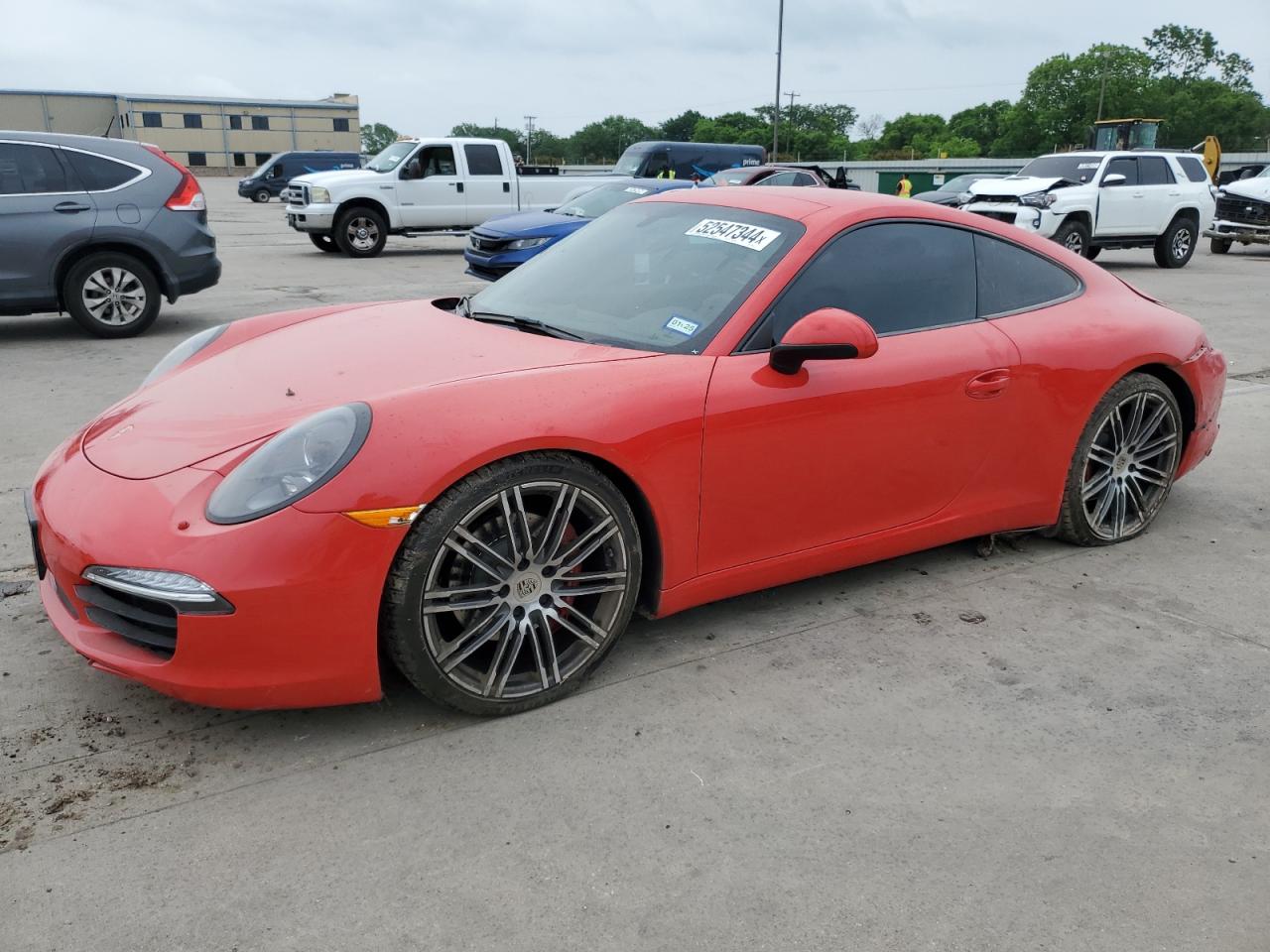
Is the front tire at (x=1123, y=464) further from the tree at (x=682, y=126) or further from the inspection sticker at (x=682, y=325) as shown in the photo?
the tree at (x=682, y=126)

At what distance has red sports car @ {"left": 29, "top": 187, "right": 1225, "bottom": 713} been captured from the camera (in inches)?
104

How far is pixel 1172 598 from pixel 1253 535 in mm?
1021

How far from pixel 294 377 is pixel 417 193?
580 inches

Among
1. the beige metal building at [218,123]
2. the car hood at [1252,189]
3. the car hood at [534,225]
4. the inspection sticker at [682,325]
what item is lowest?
the car hood at [534,225]

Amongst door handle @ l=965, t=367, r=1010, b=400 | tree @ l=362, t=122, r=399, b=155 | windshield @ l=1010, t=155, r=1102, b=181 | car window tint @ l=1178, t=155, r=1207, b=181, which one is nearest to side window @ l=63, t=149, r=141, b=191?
door handle @ l=965, t=367, r=1010, b=400

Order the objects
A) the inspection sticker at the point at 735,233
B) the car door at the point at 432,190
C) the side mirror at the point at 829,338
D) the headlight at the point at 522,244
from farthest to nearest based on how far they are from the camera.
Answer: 1. the car door at the point at 432,190
2. the headlight at the point at 522,244
3. the inspection sticker at the point at 735,233
4. the side mirror at the point at 829,338

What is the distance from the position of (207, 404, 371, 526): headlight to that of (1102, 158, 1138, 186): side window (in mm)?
16443

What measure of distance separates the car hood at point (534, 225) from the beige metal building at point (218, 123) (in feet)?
227

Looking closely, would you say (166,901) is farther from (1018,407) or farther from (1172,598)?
(1172,598)

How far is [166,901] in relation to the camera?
2.23m

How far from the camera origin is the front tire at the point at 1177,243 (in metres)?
17.4

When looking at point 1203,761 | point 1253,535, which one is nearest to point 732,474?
point 1203,761

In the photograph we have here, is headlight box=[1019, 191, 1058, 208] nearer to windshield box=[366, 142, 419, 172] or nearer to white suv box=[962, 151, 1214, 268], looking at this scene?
white suv box=[962, 151, 1214, 268]

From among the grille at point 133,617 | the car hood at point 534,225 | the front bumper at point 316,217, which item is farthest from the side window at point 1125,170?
the grille at point 133,617
